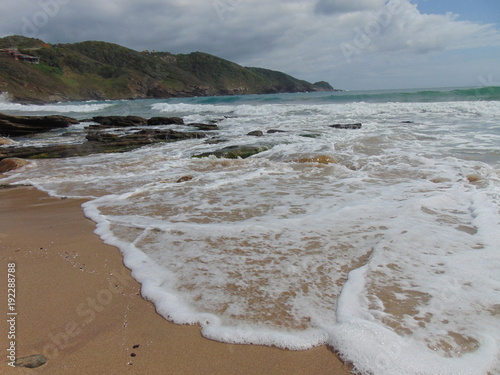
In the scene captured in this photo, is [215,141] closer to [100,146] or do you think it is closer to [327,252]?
[100,146]

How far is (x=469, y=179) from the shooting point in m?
5.62

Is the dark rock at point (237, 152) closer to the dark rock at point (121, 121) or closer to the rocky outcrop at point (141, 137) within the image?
the rocky outcrop at point (141, 137)

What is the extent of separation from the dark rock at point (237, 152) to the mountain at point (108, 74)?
2507 inches

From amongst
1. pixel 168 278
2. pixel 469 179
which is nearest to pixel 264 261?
pixel 168 278

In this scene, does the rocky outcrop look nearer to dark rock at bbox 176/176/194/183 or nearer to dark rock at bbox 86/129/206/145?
dark rock at bbox 86/129/206/145

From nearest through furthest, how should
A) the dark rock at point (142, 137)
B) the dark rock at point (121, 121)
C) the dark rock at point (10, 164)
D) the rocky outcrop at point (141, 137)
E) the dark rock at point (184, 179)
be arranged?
the dark rock at point (184, 179) < the dark rock at point (10, 164) < the rocky outcrop at point (141, 137) < the dark rock at point (142, 137) < the dark rock at point (121, 121)

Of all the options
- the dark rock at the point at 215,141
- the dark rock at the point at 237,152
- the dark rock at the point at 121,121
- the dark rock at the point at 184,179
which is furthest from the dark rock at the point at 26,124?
the dark rock at the point at 184,179

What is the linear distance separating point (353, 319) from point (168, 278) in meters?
1.50

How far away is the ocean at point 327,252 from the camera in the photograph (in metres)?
2.00

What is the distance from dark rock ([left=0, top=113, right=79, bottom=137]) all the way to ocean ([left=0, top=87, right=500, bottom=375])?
11252 mm

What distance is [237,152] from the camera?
921 cm


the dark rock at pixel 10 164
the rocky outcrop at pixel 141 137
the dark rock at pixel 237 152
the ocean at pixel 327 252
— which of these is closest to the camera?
the ocean at pixel 327 252

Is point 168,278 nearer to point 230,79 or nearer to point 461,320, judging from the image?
point 461,320

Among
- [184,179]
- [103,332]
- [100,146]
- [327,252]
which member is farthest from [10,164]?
[327,252]
